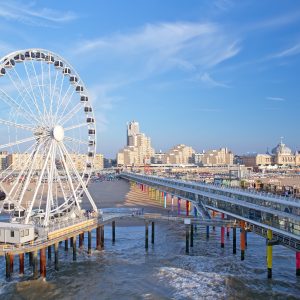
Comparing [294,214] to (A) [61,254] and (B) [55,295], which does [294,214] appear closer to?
(B) [55,295]

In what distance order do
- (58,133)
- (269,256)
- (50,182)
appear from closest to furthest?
(269,256)
(50,182)
(58,133)

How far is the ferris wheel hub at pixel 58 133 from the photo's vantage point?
4119 cm

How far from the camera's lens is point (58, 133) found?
41656 millimetres

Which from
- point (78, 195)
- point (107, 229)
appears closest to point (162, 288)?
point (78, 195)

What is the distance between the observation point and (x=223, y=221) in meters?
43.6

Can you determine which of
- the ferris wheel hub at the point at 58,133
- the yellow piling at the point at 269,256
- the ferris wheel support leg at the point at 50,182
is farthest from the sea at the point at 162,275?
the ferris wheel hub at the point at 58,133

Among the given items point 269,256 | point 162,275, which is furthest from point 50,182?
point 269,256

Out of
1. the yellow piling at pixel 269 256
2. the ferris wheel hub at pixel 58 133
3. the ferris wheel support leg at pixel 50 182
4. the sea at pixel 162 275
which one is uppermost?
the ferris wheel hub at pixel 58 133

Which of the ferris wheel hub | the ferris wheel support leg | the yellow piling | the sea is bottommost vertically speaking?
the sea

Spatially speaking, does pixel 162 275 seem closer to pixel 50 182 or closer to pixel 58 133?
pixel 50 182

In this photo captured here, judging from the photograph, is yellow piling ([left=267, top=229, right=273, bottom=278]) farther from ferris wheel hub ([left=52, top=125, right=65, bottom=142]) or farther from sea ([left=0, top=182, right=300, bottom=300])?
ferris wheel hub ([left=52, top=125, right=65, bottom=142])

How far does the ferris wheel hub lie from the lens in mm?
41188

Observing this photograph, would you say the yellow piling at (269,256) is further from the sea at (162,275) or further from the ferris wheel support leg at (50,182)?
the ferris wheel support leg at (50,182)

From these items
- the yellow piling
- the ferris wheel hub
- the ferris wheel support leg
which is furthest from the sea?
the ferris wheel hub
